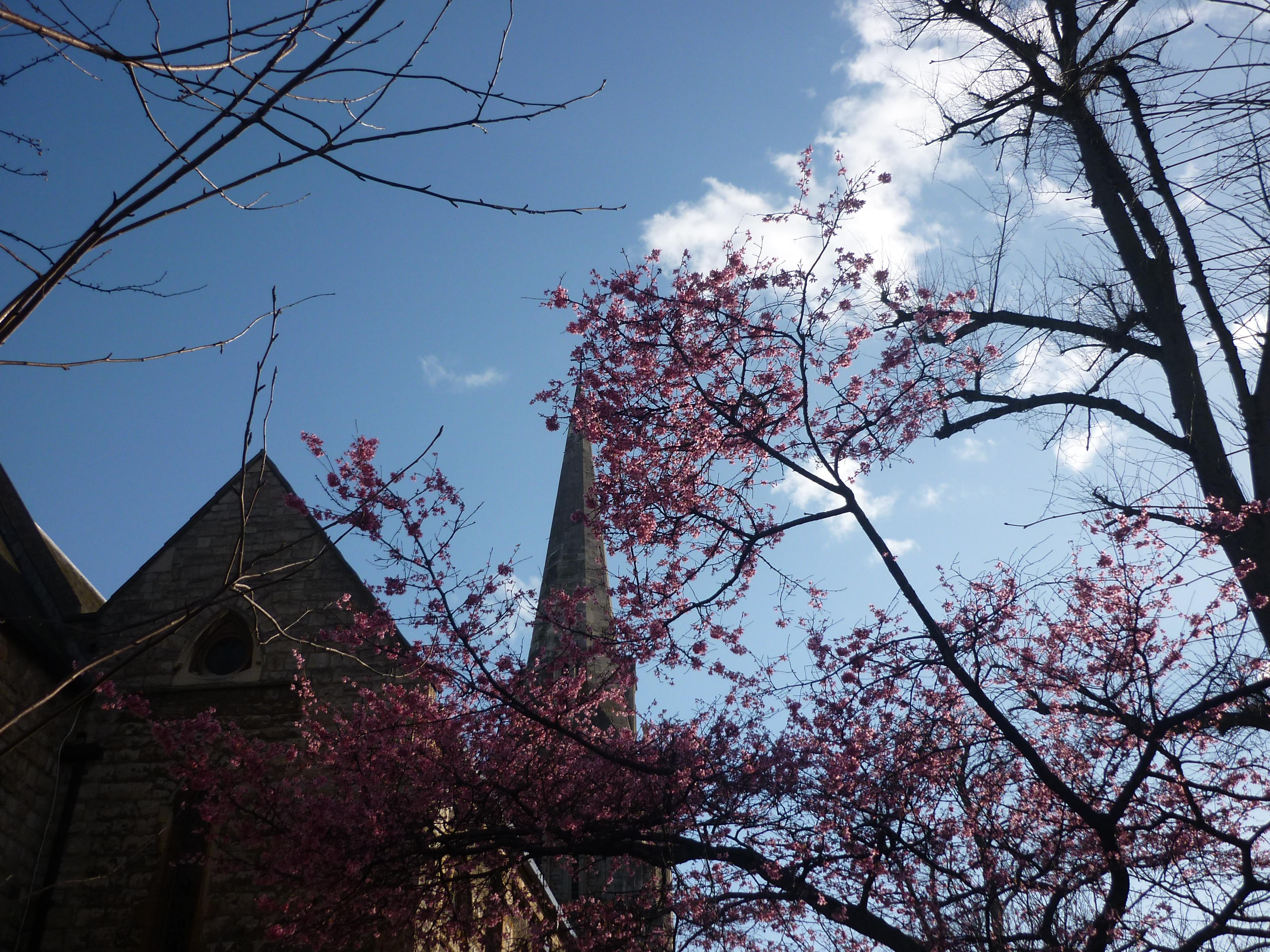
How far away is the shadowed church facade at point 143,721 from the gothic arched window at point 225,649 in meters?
0.02

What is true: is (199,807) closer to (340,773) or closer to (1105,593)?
(340,773)

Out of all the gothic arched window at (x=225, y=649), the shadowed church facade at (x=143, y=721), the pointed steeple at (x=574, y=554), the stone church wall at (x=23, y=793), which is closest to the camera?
the stone church wall at (x=23, y=793)

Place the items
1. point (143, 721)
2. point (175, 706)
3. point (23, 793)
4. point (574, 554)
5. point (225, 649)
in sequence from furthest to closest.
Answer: point (574, 554) < point (225, 649) < point (175, 706) < point (143, 721) < point (23, 793)

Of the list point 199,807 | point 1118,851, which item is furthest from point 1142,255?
point 199,807

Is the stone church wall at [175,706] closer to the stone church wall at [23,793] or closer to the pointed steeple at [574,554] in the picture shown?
the stone church wall at [23,793]

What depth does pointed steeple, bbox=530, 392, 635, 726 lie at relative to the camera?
70.3ft

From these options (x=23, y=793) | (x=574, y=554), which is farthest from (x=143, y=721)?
(x=574, y=554)

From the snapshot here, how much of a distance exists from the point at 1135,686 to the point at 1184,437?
2610 mm

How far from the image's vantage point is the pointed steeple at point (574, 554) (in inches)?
843

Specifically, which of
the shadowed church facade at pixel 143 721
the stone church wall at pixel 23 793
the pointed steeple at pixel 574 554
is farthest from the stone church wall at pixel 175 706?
the pointed steeple at pixel 574 554

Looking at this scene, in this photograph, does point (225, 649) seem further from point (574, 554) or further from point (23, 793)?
point (574, 554)

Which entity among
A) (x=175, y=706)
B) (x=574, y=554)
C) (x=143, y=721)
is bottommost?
(x=143, y=721)

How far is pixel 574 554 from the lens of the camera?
2423 cm

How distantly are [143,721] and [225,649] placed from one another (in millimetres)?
1094
